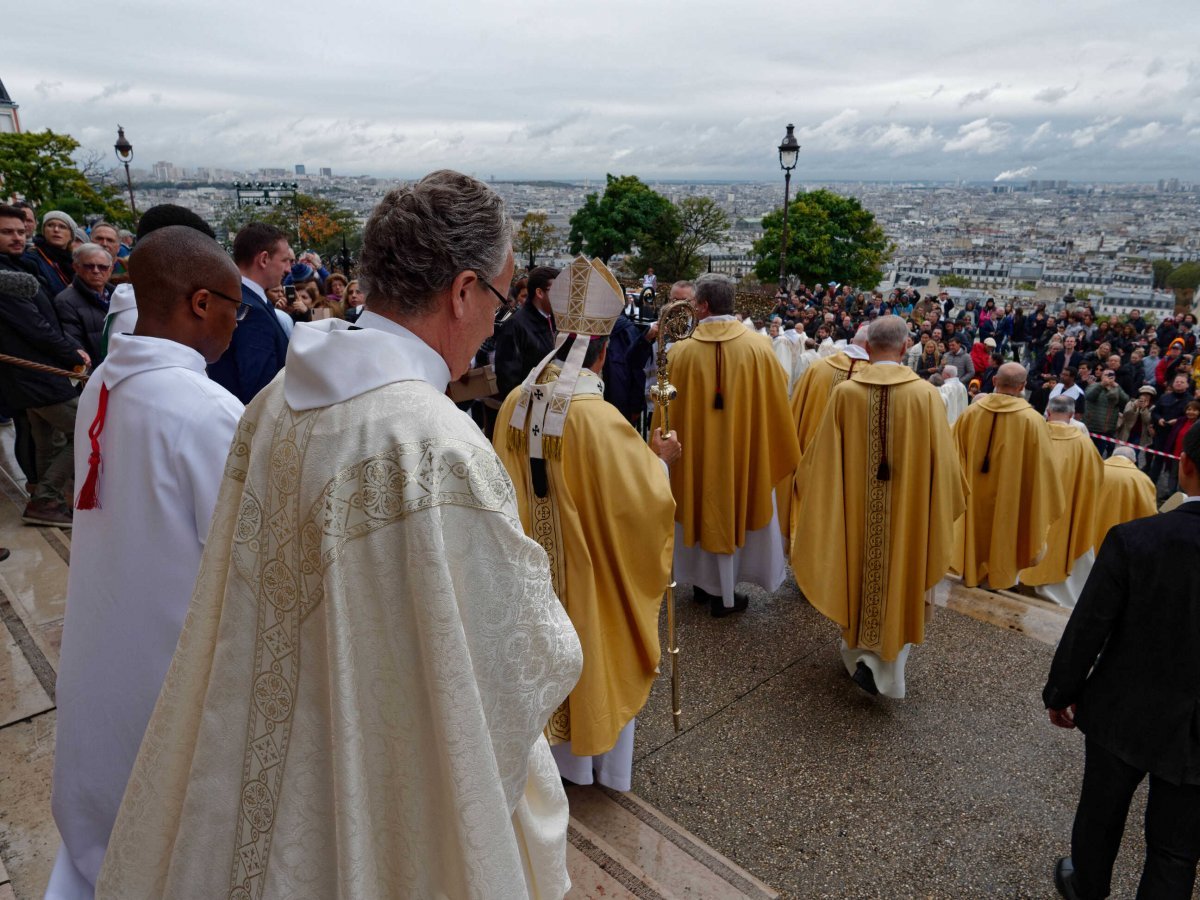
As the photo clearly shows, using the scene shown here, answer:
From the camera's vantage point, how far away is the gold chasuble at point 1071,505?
600 centimetres

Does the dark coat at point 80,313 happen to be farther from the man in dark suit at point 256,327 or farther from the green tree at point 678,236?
the green tree at point 678,236

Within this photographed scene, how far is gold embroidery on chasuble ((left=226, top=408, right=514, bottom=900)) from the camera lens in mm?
1266

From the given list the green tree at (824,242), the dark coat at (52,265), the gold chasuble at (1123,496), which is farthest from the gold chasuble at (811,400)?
the green tree at (824,242)

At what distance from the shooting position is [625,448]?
309 centimetres

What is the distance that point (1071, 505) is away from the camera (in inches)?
245

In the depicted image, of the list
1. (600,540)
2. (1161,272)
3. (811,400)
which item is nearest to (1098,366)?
(811,400)

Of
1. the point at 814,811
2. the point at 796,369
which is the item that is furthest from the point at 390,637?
the point at 796,369

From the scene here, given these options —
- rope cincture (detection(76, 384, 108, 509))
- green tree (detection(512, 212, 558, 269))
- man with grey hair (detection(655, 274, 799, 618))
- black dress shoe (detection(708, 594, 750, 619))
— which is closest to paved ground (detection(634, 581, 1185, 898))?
black dress shoe (detection(708, 594, 750, 619))

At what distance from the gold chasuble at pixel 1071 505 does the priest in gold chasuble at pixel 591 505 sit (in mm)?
4048

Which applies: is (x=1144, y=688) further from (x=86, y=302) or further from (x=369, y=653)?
(x=86, y=302)

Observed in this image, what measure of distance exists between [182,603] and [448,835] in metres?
1.14

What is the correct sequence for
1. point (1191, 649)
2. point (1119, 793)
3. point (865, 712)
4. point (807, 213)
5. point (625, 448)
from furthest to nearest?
point (807, 213)
point (865, 712)
point (625, 448)
point (1119, 793)
point (1191, 649)

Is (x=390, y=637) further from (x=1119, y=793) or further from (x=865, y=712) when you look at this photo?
(x=865, y=712)

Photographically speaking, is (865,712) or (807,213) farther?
(807,213)
